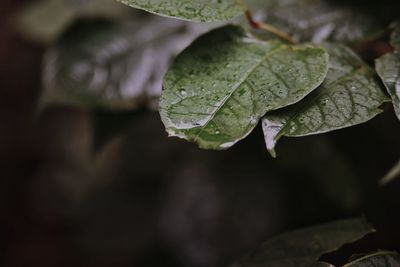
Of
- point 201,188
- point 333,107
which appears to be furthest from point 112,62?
point 333,107

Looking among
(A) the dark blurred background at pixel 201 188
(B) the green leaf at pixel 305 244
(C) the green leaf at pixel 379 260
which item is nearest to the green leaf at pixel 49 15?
(A) the dark blurred background at pixel 201 188

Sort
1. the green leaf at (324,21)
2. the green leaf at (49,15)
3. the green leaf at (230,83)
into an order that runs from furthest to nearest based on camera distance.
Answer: the green leaf at (49,15), the green leaf at (324,21), the green leaf at (230,83)

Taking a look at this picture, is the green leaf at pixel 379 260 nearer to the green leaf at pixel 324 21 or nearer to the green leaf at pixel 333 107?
the green leaf at pixel 333 107

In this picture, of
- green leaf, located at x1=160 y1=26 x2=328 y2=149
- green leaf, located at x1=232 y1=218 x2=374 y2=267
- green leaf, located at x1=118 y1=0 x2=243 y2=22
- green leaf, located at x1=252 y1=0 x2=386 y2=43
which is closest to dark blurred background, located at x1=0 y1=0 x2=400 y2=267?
green leaf, located at x1=232 y1=218 x2=374 y2=267

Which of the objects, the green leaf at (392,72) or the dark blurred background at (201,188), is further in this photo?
the dark blurred background at (201,188)

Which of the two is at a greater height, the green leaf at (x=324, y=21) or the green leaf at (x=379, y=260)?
the green leaf at (x=324, y=21)
